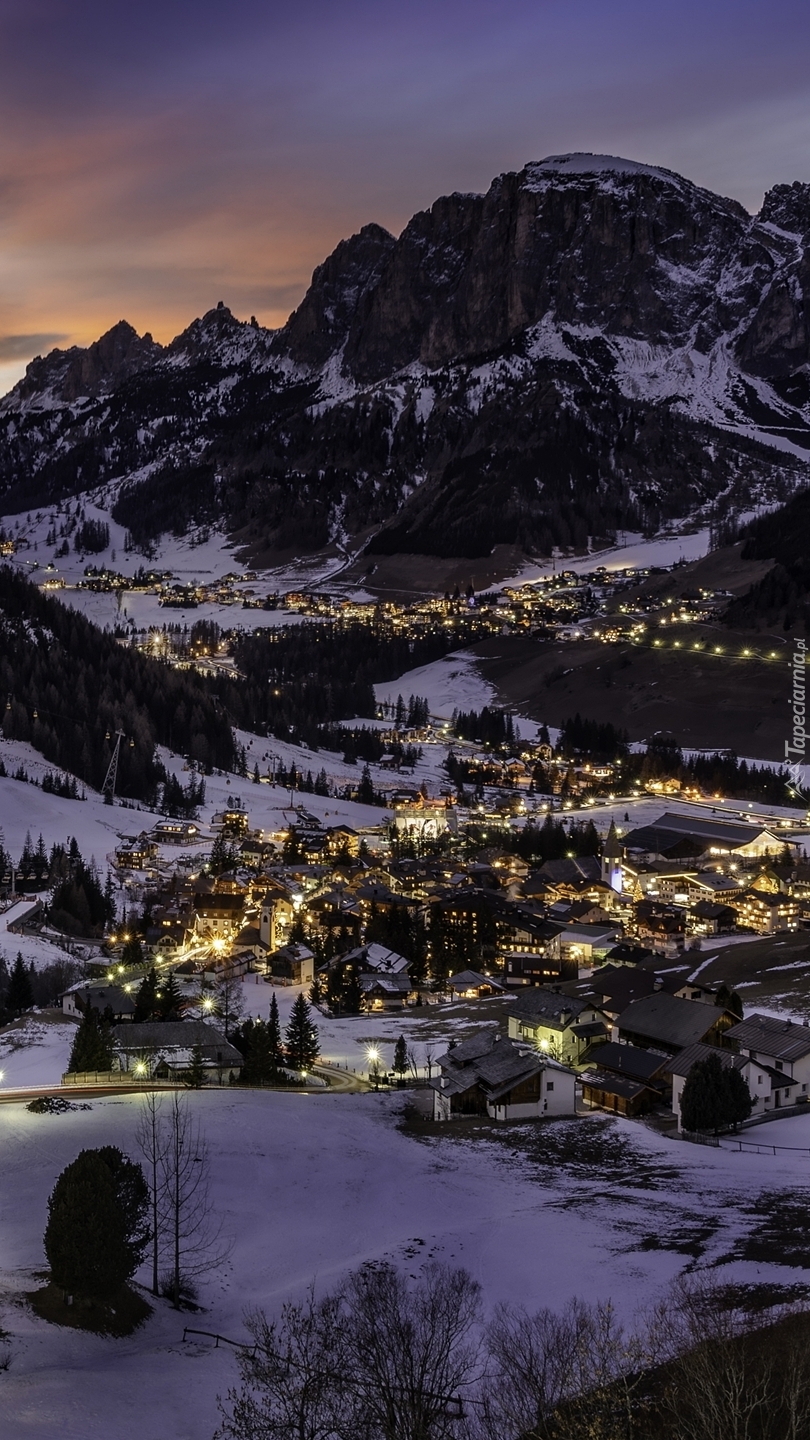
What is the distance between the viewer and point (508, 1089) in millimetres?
41281

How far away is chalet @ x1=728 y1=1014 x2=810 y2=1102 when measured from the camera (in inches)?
1665

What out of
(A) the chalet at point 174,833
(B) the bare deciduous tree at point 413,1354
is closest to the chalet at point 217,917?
(A) the chalet at point 174,833

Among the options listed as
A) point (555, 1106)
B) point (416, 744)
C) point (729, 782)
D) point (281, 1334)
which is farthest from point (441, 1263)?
point (416, 744)

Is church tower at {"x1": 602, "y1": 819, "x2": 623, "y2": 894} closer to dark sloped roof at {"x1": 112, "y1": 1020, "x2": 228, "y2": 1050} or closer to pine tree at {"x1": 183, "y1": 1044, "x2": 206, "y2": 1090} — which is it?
dark sloped roof at {"x1": 112, "y1": 1020, "x2": 228, "y2": 1050}

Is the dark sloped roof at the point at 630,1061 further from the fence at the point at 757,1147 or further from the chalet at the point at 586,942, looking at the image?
the chalet at the point at 586,942

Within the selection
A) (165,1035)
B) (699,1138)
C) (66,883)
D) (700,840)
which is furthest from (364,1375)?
(700,840)

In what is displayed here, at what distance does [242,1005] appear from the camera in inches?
2576

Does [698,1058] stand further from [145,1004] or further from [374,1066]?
[145,1004]

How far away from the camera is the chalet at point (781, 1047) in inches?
1665

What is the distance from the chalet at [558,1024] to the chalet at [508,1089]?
27.5 ft

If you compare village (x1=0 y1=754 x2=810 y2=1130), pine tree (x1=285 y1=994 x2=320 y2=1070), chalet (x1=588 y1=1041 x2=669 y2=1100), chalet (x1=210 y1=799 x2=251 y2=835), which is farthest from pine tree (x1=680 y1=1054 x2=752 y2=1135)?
chalet (x1=210 y1=799 x2=251 y2=835)

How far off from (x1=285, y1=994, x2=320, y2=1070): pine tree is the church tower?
50.6 m

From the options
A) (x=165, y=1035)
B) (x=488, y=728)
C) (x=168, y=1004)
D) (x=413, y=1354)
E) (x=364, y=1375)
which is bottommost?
(x=168, y=1004)

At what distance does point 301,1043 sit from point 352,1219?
874 inches
